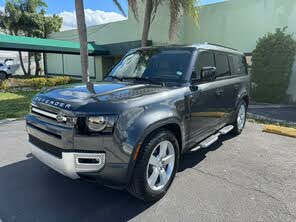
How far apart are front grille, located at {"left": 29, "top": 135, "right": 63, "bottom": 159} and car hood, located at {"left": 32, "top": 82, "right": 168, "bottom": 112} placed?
1.49 ft

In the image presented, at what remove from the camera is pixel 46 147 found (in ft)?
9.24

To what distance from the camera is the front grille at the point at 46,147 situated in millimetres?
2625

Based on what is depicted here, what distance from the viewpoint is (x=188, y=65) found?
3.65 metres

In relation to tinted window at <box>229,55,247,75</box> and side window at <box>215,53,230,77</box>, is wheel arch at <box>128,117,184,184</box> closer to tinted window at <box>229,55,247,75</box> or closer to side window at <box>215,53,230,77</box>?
side window at <box>215,53,230,77</box>

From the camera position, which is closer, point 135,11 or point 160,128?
point 160,128

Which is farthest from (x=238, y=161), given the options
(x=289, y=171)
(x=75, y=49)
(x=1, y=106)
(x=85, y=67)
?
(x=75, y=49)

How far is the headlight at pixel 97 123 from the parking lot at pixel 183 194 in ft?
3.41

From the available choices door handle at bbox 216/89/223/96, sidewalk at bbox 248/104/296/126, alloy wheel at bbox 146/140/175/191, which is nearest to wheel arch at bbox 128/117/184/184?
alloy wheel at bbox 146/140/175/191

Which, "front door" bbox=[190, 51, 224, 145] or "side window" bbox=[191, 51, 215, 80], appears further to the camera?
"side window" bbox=[191, 51, 215, 80]

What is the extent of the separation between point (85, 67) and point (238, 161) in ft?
21.4

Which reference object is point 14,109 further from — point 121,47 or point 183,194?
point 121,47

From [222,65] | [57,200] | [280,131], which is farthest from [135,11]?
[57,200]

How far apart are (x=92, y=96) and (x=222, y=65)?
9.78ft

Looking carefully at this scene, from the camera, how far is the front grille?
2.63m
